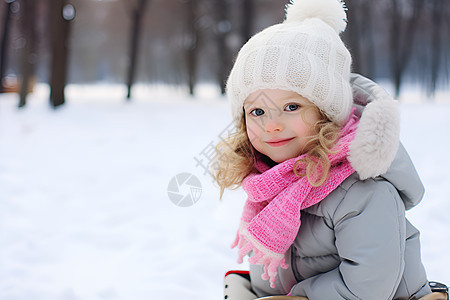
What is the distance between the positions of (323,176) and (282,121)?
0.23 meters

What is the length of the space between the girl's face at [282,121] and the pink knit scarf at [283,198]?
0.22 ft

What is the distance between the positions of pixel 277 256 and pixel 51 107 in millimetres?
7257

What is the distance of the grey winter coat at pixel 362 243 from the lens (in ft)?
3.49

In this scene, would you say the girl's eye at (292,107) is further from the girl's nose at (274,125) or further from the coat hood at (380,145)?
the coat hood at (380,145)

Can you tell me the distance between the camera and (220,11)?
1289 centimetres

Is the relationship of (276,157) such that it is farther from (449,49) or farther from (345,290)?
(449,49)

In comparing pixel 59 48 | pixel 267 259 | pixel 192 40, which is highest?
pixel 267 259

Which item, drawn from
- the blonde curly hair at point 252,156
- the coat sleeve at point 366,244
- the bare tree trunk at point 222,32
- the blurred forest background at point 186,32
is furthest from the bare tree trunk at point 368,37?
the coat sleeve at point 366,244

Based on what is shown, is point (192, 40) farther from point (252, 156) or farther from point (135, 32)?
point (252, 156)

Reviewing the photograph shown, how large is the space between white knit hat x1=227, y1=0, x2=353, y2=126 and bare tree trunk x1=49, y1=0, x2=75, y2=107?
7.05m

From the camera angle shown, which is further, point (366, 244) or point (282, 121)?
point (282, 121)

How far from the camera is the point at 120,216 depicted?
2971 millimetres

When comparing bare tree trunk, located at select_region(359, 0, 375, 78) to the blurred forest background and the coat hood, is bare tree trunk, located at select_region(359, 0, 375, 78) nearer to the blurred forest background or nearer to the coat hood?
the blurred forest background

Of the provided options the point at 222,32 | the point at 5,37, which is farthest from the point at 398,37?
the point at 5,37
